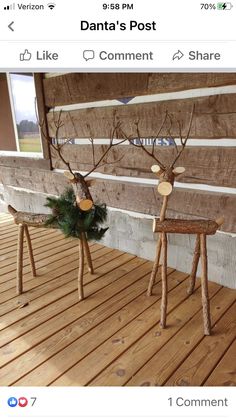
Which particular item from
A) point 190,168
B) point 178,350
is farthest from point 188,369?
point 190,168

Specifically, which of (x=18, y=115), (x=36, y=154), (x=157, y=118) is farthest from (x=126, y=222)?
(x=18, y=115)

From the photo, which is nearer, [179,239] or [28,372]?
[28,372]

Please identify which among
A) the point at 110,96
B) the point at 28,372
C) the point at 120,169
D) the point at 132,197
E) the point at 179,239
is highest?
the point at 110,96

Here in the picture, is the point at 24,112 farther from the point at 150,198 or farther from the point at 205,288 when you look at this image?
the point at 205,288

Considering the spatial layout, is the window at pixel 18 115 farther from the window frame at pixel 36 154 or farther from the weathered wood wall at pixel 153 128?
the weathered wood wall at pixel 153 128

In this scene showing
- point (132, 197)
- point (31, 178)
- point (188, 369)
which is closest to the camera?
point (188, 369)

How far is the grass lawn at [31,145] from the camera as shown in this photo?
3.55 m

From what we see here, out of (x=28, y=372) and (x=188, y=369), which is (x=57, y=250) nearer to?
(x=28, y=372)
